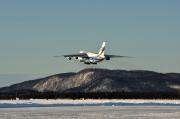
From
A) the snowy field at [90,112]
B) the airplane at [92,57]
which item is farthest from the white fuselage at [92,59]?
the snowy field at [90,112]

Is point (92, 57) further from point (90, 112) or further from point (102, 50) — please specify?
point (90, 112)

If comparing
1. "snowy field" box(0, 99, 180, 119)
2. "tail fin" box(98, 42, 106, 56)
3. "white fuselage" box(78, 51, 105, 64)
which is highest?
"tail fin" box(98, 42, 106, 56)

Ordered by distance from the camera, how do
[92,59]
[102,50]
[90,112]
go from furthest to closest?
[102,50]
[92,59]
[90,112]

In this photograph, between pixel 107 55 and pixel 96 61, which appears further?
pixel 107 55

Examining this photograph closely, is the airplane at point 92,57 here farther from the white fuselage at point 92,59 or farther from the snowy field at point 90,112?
the snowy field at point 90,112

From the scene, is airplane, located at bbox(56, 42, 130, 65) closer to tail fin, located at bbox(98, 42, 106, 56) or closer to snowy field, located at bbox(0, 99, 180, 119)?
tail fin, located at bbox(98, 42, 106, 56)

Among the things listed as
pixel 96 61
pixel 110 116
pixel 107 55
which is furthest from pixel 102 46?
pixel 110 116

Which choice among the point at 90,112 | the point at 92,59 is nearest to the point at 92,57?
the point at 92,59

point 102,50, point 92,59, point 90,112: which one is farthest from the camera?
point 102,50

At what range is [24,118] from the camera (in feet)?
247

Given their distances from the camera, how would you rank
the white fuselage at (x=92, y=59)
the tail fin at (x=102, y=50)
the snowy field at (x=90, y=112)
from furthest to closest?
1. the tail fin at (x=102, y=50)
2. the white fuselage at (x=92, y=59)
3. the snowy field at (x=90, y=112)

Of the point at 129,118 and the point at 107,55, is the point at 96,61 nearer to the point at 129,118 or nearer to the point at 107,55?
the point at 107,55

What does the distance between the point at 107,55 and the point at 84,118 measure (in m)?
65.5

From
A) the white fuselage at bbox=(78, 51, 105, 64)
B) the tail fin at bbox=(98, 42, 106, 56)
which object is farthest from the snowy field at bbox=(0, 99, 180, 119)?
the tail fin at bbox=(98, 42, 106, 56)
